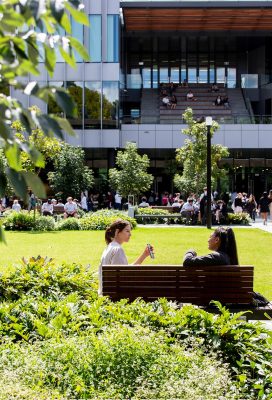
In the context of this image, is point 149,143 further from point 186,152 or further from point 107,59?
point 186,152

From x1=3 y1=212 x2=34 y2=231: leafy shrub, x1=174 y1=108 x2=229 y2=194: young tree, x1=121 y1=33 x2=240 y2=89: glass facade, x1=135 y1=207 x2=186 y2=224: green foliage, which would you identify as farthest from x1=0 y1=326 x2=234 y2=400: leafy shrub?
x1=121 y1=33 x2=240 y2=89: glass facade

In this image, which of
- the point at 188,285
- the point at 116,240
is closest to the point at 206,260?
the point at 188,285

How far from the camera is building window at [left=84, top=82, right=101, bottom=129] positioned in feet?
177

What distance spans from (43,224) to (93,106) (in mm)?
23615

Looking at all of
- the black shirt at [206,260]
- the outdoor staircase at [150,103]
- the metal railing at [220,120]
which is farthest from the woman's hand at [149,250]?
the outdoor staircase at [150,103]

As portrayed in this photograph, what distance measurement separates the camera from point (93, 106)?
2130 inches

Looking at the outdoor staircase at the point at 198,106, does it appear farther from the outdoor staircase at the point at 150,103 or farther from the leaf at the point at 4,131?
the leaf at the point at 4,131

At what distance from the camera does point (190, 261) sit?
988cm

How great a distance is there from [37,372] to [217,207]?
3099 cm

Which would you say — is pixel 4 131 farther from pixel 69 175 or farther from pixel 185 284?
pixel 69 175

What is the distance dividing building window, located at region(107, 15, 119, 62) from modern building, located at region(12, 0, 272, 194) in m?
0.07

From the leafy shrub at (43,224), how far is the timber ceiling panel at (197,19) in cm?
A: 2472

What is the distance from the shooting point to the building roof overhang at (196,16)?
5141 centimetres

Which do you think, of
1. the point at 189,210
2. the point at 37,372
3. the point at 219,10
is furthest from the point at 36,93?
the point at 219,10
